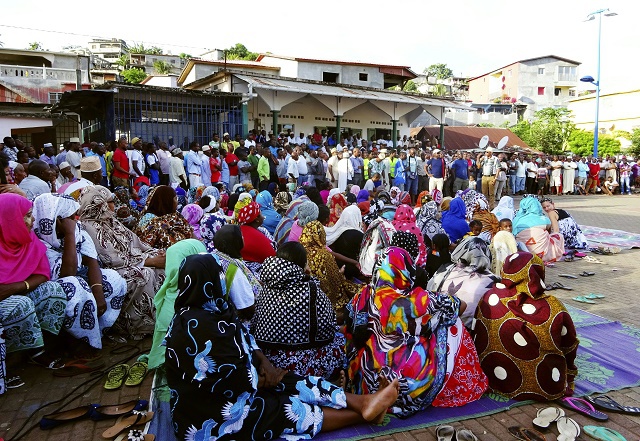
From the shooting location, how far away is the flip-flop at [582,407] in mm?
3223

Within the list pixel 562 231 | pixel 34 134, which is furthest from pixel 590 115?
pixel 34 134

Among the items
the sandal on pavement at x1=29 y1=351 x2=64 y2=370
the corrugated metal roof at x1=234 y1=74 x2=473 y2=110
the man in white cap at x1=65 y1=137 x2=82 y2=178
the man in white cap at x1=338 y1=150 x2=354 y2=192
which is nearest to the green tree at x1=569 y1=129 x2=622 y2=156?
the corrugated metal roof at x1=234 y1=74 x2=473 y2=110

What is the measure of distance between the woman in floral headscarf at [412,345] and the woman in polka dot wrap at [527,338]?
155mm

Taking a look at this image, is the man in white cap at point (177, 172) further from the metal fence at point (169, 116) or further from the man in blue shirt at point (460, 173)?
the man in blue shirt at point (460, 173)

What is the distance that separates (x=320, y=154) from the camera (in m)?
15.1

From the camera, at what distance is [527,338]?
3.33 meters

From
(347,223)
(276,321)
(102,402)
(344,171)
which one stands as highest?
(344,171)

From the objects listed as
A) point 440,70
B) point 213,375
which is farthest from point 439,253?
point 440,70

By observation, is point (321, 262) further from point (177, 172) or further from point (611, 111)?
point (611, 111)

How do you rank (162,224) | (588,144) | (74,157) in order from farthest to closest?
(588,144), (74,157), (162,224)

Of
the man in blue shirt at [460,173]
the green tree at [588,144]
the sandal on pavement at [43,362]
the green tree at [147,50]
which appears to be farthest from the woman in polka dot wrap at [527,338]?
the green tree at [147,50]

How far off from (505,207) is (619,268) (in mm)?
1984

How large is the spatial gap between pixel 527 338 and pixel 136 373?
2.96 m

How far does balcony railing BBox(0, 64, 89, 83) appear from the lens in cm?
2459
